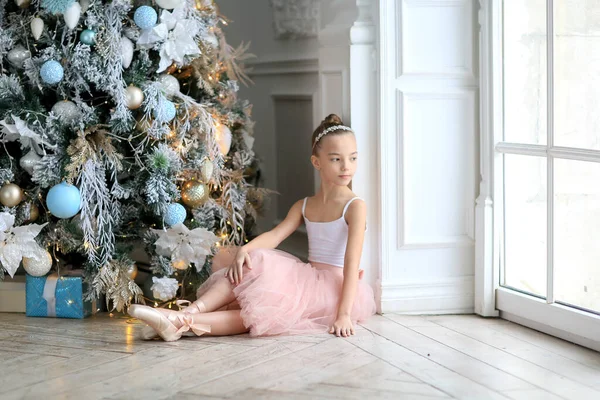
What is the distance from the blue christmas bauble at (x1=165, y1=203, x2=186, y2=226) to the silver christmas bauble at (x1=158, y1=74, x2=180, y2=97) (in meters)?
0.38

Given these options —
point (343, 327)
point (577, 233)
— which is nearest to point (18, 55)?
point (343, 327)

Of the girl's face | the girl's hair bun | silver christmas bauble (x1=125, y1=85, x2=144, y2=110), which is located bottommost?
the girl's face

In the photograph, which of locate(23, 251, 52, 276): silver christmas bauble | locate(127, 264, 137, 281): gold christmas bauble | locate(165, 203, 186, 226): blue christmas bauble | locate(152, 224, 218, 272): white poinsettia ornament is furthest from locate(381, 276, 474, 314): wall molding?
locate(23, 251, 52, 276): silver christmas bauble

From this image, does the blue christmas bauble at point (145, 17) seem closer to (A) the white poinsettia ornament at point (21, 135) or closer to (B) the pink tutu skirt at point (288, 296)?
(A) the white poinsettia ornament at point (21, 135)

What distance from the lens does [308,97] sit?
335cm

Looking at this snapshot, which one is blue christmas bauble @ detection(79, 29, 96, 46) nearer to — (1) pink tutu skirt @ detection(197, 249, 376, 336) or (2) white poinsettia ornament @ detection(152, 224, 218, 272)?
(2) white poinsettia ornament @ detection(152, 224, 218, 272)

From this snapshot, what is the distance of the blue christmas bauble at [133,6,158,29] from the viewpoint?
2551 millimetres

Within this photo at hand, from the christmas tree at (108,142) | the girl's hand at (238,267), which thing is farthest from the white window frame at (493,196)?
the christmas tree at (108,142)

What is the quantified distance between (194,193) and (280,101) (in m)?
1.11

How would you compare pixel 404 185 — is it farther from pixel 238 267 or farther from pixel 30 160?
pixel 30 160

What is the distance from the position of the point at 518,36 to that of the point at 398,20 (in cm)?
39

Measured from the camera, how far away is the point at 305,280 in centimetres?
256

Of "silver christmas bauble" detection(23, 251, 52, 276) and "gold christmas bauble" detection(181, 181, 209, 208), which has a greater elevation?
"gold christmas bauble" detection(181, 181, 209, 208)

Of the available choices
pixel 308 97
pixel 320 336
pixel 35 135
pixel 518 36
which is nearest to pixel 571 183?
pixel 518 36
